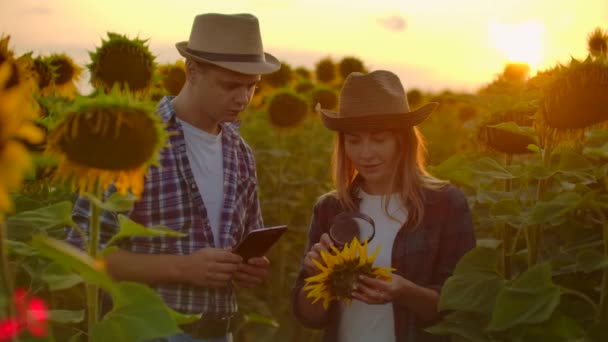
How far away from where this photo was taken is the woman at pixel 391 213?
279 cm

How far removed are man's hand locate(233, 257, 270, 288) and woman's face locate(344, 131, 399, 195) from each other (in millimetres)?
453

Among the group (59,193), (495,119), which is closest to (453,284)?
(495,119)

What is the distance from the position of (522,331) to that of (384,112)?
3.30 ft

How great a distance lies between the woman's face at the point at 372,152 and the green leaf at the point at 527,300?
2.63 ft

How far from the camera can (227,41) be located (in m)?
3.11

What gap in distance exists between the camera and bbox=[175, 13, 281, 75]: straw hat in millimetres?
3010

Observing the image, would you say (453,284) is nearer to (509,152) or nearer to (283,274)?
(509,152)

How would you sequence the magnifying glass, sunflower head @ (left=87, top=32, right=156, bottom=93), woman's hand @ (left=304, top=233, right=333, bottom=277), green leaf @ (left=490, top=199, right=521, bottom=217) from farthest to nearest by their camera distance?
sunflower head @ (left=87, top=32, right=156, bottom=93) < the magnifying glass < woman's hand @ (left=304, top=233, right=333, bottom=277) < green leaf @ (left=490, top=199, right=521, bottom=217)

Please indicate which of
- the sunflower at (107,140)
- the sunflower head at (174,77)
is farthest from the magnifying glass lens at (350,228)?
the sunflower head at (174,77)

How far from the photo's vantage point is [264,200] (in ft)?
17.8

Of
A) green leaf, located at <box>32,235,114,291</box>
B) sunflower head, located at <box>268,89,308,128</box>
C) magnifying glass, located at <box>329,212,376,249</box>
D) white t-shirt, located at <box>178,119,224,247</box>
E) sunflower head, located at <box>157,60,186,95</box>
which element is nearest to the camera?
green leaf, located at <box>32,235,114,291</box>

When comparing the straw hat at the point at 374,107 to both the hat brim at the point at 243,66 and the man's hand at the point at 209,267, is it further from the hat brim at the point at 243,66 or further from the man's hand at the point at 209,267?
the man's hand at the point at 209,267

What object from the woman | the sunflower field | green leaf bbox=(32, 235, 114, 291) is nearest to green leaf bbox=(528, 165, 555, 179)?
the sunflower field

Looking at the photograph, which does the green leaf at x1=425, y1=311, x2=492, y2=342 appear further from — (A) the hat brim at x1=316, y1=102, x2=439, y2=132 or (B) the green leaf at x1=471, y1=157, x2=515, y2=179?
(A) the hat brim at x1=316, y1=102, x2=439, y2=132
